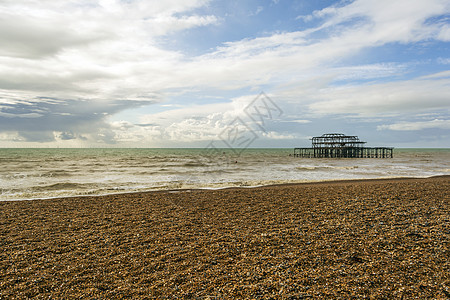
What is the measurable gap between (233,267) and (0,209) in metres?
10.3

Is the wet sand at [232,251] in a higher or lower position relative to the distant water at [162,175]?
higher

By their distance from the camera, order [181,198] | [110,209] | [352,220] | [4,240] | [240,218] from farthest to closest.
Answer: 1. [181,198]
2. [110,209]
3. [240,218]
4. [352,220]
5. [4,240]

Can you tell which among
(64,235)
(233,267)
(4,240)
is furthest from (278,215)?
(4,240)

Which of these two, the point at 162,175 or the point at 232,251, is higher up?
the point at 232,251

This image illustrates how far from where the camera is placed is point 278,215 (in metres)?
8.48

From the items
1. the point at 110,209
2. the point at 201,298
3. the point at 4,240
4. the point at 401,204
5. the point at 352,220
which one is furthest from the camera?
the point at 110,209

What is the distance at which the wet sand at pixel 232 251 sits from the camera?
434 centimetres

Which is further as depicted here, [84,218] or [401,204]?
[401,204]

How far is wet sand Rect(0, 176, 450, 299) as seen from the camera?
14.2 feet

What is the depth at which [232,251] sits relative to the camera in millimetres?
5715

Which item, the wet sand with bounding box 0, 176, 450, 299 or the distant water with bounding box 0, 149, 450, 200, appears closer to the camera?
the wet sand with bounding box 0, 176, 450, 299

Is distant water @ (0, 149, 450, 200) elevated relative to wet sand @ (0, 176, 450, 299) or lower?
lower

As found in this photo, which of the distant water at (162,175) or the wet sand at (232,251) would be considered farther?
the distant water at (162,175)

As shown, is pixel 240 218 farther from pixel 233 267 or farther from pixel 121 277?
pixel 121 277
